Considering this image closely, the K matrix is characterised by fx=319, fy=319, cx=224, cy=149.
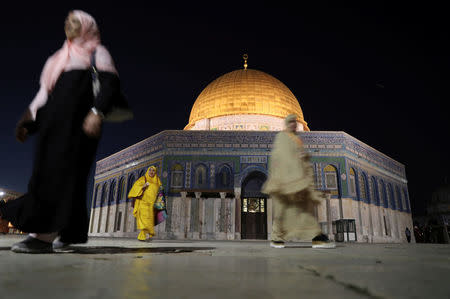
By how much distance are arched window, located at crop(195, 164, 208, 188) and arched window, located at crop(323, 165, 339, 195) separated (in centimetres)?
603

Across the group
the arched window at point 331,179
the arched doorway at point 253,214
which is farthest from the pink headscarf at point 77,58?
the arched window at point 331,179

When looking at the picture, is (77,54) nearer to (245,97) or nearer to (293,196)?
(293,196)

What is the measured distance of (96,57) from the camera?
108 inches

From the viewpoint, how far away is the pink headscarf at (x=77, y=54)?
2.76 meters

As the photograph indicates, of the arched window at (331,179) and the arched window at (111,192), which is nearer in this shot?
the arched window at (331,179)

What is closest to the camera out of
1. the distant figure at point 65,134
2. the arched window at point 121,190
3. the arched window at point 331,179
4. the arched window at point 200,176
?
the distant figure at point 65,134

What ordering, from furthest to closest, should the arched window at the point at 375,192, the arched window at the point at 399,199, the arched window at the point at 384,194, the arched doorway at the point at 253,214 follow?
the arched window at the point at 399,199 → the arched window at the point at 384,194 → the arched window at the point at 375,192 → the arched doorway at the point at 253,214

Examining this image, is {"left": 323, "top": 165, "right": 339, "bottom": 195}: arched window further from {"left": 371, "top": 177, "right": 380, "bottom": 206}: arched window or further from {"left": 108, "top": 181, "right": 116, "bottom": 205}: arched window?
{"left": 108, "top": 181, "right": 116, "bottom": 205}: arched window

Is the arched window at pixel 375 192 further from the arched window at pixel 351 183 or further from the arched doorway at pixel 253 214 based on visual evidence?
the arched doorway at pixel 253 214

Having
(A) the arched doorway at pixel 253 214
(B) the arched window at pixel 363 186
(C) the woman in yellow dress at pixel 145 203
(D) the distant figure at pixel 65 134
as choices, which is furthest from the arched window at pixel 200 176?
(D) the distant figure at pixel 65 134

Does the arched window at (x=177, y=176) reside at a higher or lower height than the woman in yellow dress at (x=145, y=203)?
higher

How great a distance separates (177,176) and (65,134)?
1371 cm

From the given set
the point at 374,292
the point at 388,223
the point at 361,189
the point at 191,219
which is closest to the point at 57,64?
the point at 374,292

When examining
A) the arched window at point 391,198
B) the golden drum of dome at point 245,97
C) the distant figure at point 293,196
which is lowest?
the distant figure at point 293,196
